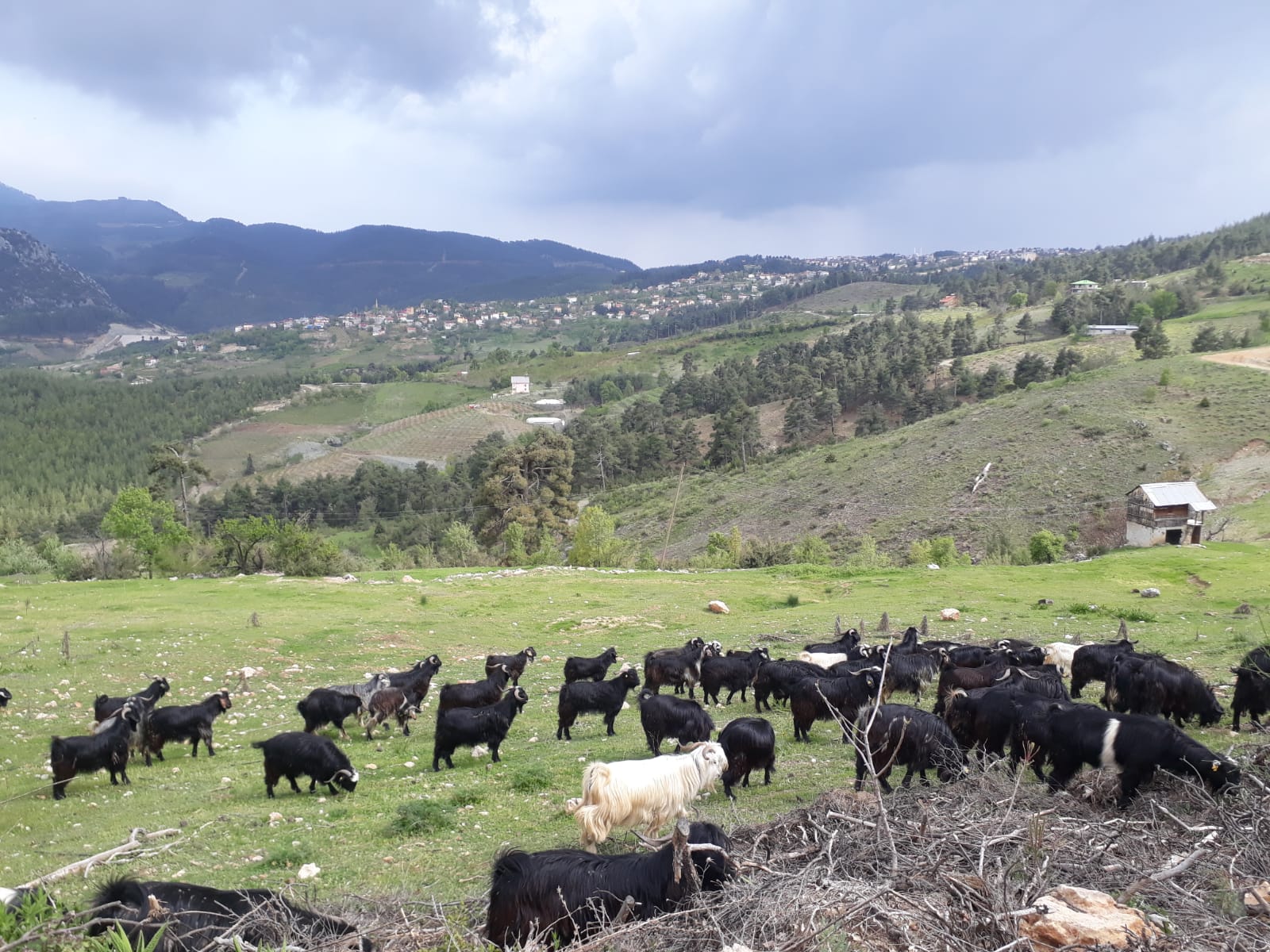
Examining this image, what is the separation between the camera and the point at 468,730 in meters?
12.6

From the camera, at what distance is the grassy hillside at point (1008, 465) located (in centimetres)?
5875

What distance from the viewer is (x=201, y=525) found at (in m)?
90.9

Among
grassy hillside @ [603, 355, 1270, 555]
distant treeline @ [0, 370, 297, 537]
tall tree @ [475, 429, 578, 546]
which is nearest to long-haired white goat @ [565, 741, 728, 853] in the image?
grassy hillside @ [603, 355, 1270, 555]

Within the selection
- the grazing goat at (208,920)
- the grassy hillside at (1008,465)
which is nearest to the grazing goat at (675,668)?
the grazing goat at (208,920)

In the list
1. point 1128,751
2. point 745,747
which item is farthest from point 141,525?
point 1128,751

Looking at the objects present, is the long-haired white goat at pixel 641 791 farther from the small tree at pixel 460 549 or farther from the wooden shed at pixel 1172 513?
the small tree at pixel 460 549

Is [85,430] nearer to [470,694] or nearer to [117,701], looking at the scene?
[117,701]

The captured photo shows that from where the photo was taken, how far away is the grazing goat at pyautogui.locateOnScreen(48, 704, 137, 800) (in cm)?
1166

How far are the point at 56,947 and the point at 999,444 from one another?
245ft

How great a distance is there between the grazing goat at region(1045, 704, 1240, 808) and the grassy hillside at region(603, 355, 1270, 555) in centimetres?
4948

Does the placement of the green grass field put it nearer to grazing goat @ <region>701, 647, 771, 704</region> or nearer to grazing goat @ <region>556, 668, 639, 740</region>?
grazing goat @ <region>556, 668, 639, 740</region>

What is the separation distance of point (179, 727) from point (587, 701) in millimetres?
7094

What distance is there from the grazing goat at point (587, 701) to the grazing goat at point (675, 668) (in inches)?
85.9

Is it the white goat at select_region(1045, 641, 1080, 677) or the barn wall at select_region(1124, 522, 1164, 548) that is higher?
the white goat at select_region(1045, 641, 1080, 677)
